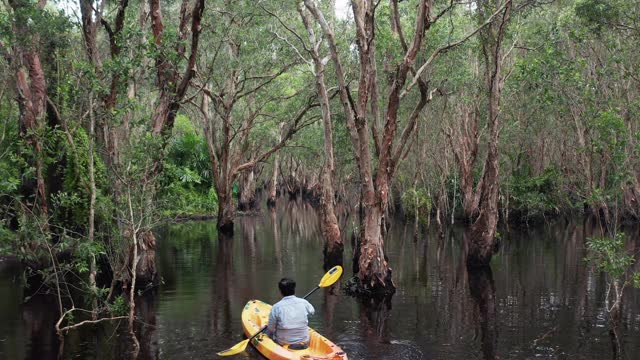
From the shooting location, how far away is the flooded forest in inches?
499

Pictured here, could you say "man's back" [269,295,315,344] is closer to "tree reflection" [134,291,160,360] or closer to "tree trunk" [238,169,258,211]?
"tree reflection" [134,291,160,360]

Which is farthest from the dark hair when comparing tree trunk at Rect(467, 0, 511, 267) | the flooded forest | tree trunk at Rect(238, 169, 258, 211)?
tree trunk at Rect(238, 169, 258, 211)

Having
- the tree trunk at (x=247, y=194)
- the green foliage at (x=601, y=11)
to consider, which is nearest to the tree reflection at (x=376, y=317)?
the green foliage at (x=601, y=11)

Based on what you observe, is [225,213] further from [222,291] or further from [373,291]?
[373,291]

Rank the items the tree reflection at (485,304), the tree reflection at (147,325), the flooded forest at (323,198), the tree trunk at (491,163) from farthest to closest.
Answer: the tree trunk at (491,163)
the flooded forest at (323,198)
the tree reflection at (485,304)
the tree reflection at (147,325)

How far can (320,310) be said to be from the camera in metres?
15.8

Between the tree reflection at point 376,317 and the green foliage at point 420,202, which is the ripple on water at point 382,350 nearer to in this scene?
the tree reflection at point 376,317

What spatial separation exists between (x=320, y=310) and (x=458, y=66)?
14.0 meters

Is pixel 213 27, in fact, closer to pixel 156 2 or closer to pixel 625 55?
pixel 156 2

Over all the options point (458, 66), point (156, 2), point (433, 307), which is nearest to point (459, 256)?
point (458, 66)

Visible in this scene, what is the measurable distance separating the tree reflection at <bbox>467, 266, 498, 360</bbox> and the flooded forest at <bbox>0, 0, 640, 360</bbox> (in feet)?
0.34

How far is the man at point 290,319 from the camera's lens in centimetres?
1068

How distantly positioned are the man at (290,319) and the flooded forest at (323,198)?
324mm

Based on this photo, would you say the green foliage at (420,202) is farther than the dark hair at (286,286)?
Yes
